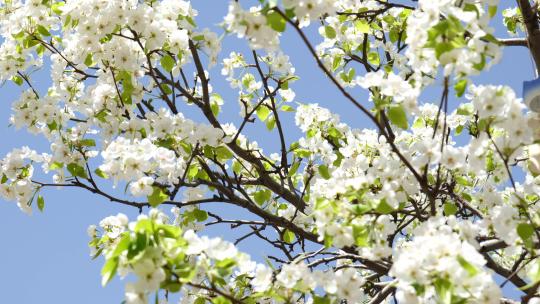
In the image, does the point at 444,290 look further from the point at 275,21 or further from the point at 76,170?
the point at 76,170

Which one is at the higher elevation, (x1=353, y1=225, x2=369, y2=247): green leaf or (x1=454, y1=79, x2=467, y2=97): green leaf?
(x1=454, y1=79, x2=467, y2=97): green leaf

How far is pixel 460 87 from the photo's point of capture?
2459mm

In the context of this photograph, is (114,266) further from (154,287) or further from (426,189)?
(426,189)

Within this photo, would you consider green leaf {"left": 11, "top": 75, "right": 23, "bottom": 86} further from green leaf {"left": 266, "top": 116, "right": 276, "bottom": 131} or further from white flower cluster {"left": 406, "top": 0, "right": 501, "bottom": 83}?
white flower cluster {"left": 406, "top": 0, "right": 501, "bottom": 83}

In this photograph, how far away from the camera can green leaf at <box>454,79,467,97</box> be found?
2.45 metres

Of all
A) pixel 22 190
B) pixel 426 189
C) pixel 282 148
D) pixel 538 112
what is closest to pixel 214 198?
pixel 282 148

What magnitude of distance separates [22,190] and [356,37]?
8.10ft

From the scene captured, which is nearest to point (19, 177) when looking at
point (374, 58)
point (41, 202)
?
point (41, 202)

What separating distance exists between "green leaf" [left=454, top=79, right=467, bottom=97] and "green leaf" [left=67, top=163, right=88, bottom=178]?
2174 mm

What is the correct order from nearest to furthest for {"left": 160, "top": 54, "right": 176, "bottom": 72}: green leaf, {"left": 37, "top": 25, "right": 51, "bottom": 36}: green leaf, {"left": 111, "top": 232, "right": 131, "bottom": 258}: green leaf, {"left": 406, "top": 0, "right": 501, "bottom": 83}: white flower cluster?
1. {"left": 111, "top": 232, "right": 131, "bottom": 258}: green leaf
2. {"left": 406, "top": 0, "right": 501, "bottom": 83}: white flower cluster
3. {"left": 160, "top": 54, "right": 176, "bottom": 72}: green leaf
4. {"left": 37, "top": 25, "right": 51, "bottom": 36}: green leaf

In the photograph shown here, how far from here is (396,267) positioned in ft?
7.15

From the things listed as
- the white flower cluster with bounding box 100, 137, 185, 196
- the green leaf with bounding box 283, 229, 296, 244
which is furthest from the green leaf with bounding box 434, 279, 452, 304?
the green leaf with bounding box 283, 229, 296, 244

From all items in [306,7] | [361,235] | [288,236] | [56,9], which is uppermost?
[56,9]

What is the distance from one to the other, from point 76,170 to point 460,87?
2.22 m
